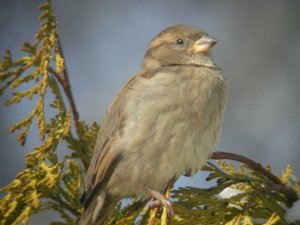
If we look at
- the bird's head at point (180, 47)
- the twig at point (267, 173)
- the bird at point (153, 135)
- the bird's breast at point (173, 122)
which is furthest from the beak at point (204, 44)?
the twig at point (267, 173)

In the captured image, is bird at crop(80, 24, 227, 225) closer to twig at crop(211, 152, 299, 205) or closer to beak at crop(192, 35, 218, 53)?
beak at crop(192, 35, 218, 53)

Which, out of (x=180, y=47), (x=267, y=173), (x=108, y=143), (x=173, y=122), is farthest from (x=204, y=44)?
(x=267, y=173)

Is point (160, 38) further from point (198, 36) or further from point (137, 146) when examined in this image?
point (137, 146)

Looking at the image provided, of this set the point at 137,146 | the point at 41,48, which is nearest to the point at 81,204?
the point at 137,146

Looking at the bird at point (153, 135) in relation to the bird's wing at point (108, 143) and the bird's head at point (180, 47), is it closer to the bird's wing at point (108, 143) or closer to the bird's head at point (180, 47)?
the bird's wing at point (108, 143)

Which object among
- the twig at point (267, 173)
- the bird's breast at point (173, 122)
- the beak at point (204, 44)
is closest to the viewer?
the twig at point (267, 173)

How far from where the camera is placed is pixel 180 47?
2770 millimetres

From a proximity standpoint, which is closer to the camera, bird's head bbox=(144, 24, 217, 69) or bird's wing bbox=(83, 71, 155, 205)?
bird's wing bbox=(83, 71, 155, 205)

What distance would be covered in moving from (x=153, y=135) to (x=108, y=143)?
26cm

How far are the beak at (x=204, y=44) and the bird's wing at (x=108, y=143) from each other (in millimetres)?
355

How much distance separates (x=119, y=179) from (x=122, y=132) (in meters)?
0.24

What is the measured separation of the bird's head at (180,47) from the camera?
8.74 feet

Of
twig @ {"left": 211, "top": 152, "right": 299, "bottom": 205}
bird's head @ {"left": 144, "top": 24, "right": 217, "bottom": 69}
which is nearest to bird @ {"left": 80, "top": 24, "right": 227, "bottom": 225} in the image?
bird's head @ {"left": 144, "top": 24, "right": 217, "bottom": 69}

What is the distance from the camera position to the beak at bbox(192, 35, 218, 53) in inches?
104
